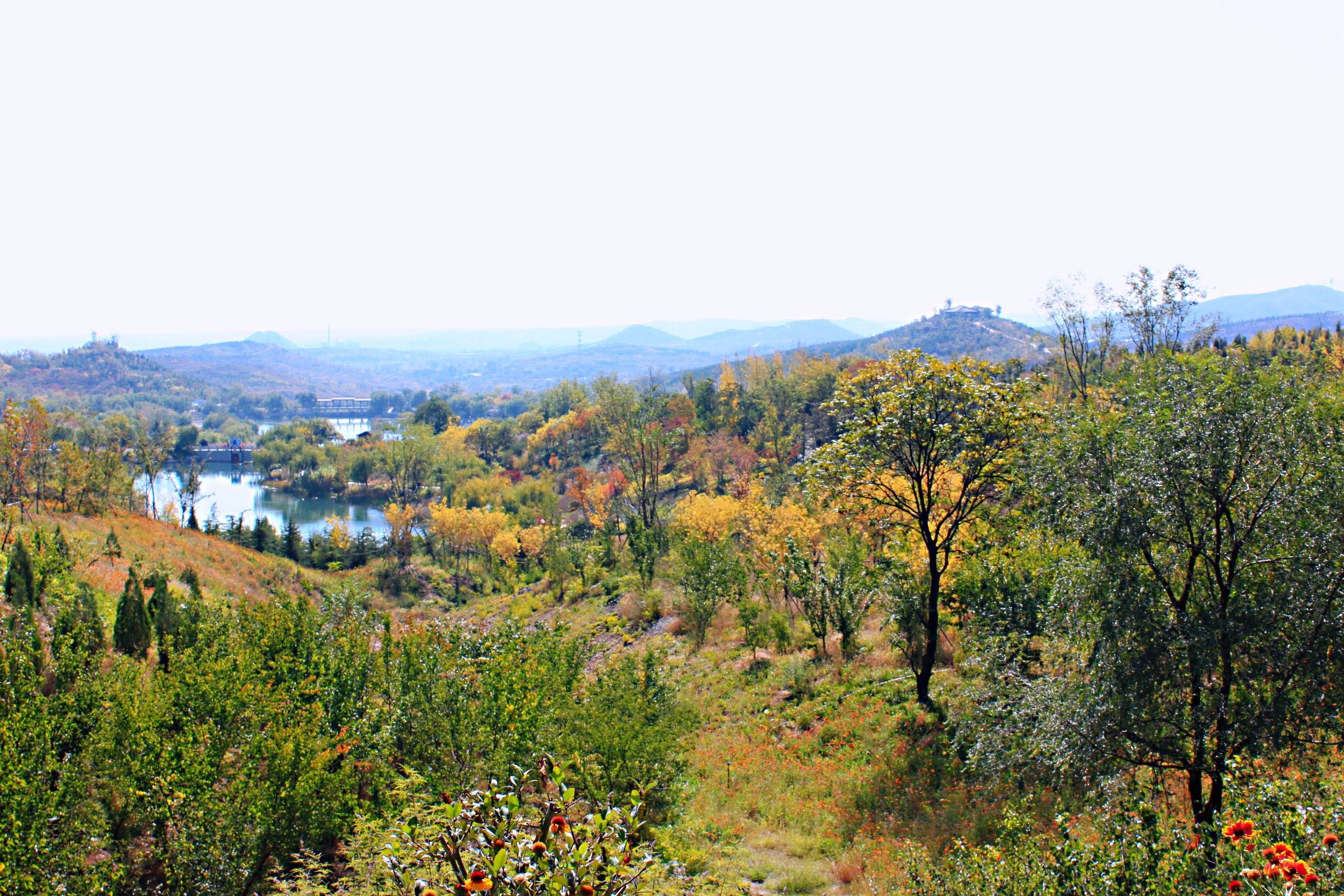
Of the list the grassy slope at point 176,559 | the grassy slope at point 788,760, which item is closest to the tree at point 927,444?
the grassy slope at point 788,760

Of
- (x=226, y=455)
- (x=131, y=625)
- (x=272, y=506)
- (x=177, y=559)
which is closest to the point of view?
(x=131, y=625)

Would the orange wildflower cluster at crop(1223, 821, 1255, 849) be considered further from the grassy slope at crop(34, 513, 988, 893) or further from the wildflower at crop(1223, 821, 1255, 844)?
the grassy slope at crop(34, 513, 988, 893)

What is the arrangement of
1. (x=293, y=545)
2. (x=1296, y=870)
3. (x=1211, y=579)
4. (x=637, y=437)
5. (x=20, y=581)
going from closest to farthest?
(x=1296, y=870) → (x=1211, y=579) → (x=20, y=581) → (x=293, y=545) → (x=637, y=437)

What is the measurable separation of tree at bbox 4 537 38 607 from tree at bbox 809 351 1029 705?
14.9 meters

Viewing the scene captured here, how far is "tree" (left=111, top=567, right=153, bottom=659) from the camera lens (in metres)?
13.5

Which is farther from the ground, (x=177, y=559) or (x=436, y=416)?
(x=436, y=416)

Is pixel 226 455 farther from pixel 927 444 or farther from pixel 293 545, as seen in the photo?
pixel 927 444

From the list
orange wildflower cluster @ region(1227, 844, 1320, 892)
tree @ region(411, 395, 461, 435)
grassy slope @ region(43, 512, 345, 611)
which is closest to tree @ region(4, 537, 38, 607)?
grassy slope @ region(43, 512, 345, 611)

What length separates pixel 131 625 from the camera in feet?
44.6

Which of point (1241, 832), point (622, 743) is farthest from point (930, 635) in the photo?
point (1241, 832)

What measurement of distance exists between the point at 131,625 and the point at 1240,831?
16498 mm

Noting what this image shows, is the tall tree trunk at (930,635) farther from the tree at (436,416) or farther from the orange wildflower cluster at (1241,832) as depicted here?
the tree at (436,416)

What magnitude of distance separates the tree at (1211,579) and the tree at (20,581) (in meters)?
17.2

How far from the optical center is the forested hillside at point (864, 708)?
5.54 m
